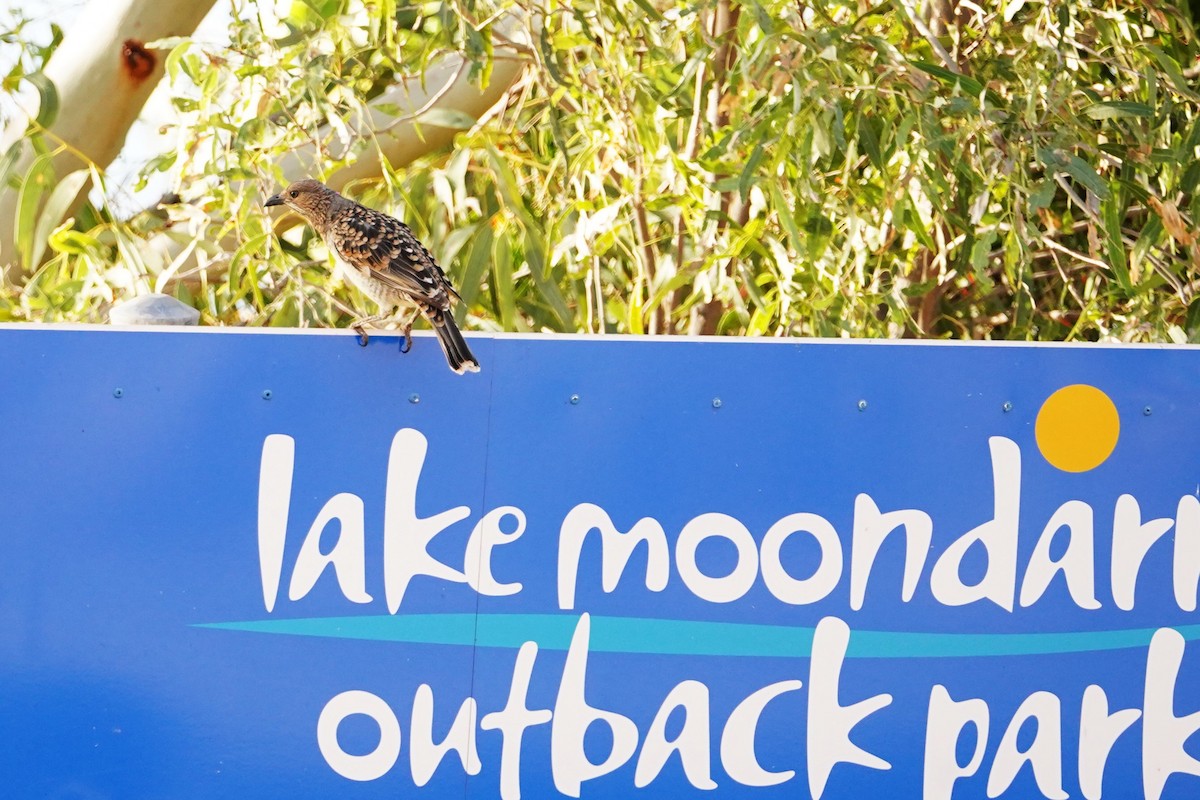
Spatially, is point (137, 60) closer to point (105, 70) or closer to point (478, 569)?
point (105, 70)

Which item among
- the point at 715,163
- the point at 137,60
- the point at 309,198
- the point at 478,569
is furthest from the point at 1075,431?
the point at 137,60

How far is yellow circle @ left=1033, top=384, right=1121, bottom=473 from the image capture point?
1.48 meters

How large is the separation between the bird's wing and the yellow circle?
0.75m

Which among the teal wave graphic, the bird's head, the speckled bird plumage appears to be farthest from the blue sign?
the bird's head

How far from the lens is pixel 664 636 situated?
1438mm

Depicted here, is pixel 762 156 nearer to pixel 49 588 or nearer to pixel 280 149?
pixel 280 149

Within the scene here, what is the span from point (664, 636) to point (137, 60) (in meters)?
1.92

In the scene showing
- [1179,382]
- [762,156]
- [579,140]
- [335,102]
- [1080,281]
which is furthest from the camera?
[1080,281]

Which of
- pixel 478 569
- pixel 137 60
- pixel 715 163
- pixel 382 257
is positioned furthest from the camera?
pixel 137 60

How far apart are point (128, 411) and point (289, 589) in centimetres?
25

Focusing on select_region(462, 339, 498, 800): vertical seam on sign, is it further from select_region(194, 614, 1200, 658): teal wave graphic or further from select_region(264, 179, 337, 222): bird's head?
select_region(264, 179, 337, 222): bird's head

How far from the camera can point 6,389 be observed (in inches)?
56.3

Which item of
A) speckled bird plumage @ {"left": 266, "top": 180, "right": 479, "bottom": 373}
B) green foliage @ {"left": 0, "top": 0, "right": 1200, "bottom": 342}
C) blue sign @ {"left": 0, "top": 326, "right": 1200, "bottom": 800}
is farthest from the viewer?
green foliage @ {"left": 0, "top": 0, "right": 1200, "bottom": 342}

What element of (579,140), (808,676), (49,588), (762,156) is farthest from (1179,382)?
(579,140)
